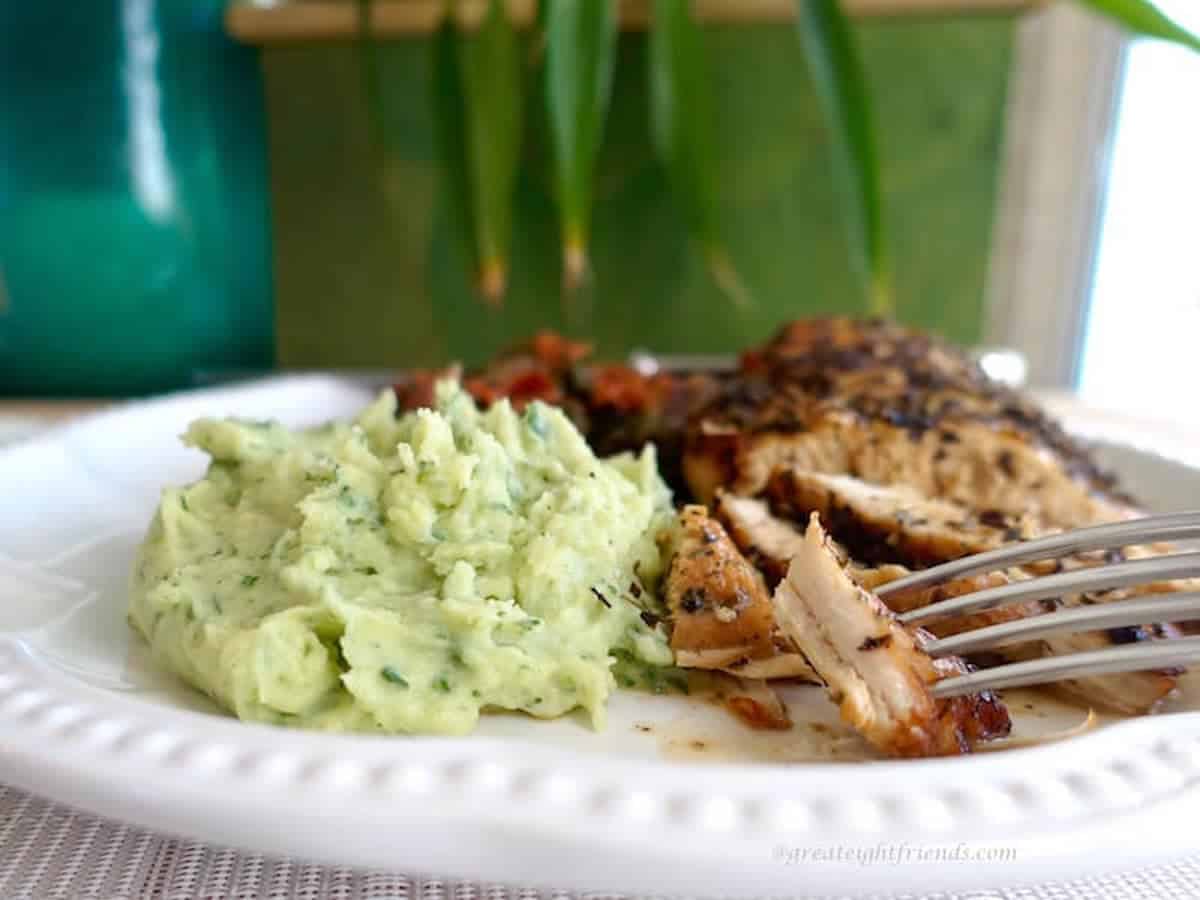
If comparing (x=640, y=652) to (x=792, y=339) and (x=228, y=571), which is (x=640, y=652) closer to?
(x=228, y=571)

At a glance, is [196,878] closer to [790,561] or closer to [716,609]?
[716,609]

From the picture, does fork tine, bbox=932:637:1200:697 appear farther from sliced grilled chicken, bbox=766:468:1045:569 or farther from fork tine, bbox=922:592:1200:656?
sliced grilled chicken, bbox=766:468:1045:569

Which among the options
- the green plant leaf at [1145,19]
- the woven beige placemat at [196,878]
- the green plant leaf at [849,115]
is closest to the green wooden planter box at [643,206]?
the green plant leaf at [849,115]

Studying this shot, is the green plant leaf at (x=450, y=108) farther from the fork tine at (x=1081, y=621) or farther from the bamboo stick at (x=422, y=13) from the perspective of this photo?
the fork tine at (x=1081, y=621)

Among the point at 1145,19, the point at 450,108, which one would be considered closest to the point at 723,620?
the point at 1145,19

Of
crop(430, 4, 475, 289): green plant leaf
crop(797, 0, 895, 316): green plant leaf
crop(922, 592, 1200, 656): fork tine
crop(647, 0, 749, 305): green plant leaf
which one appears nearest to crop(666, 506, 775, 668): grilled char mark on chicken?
crop(922, 592, 1200, 656): fork tine
